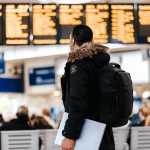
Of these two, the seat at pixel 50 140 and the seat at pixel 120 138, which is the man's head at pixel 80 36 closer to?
the seat at pixel 50 140

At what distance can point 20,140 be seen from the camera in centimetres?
882

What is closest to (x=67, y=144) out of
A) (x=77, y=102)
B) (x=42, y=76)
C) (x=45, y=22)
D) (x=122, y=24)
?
(x=77, y=102)

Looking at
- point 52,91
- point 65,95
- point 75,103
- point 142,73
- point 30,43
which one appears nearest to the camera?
point 75,103

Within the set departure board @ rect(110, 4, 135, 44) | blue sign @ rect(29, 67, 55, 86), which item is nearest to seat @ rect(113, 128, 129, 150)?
departure board @ rect(110, 4, 135, 44)

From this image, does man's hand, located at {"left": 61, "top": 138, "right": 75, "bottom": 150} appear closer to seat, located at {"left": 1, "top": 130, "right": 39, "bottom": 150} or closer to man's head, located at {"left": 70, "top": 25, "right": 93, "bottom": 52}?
man's head, located at {"left": 70, "top": 25, "right": 93, "bottom": 52}

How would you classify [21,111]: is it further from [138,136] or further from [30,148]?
[138,136]

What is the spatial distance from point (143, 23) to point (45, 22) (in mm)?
1692

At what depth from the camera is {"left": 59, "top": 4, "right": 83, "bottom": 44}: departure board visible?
890 centimetres

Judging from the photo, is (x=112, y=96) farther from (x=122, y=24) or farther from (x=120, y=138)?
(x=120, y=138)

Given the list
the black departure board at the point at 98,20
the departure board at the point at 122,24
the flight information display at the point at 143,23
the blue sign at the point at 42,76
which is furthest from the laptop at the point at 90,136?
the blue sign at the point at 42,76

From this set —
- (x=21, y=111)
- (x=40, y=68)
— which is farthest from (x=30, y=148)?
(x=40, y=68)

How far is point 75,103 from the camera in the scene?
3719 mm

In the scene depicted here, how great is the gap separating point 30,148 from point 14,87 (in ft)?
47.8

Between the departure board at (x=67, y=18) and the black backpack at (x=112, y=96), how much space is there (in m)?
5.07
